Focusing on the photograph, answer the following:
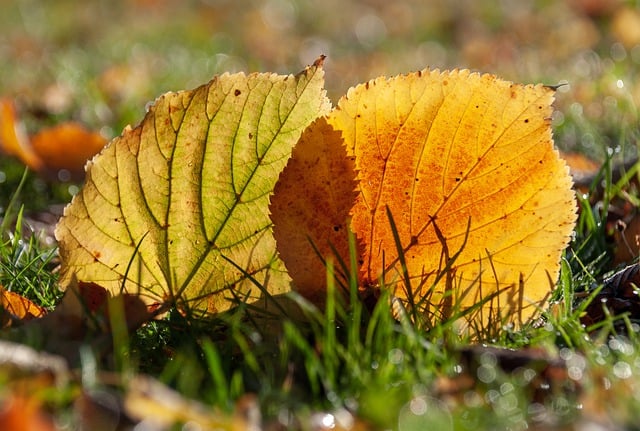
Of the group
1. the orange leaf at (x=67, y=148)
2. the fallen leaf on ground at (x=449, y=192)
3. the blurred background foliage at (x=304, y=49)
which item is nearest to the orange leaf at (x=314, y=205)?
the fallen leaf on ground at (x=449, y=192)

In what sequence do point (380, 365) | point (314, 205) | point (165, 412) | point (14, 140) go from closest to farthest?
1. point (165, 412)
2. point (380, 365)
3. point (314, 205)
4. point (14, 140)

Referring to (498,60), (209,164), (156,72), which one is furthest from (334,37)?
(209,164)

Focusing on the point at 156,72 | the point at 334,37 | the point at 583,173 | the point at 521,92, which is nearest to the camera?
the point at 521,92

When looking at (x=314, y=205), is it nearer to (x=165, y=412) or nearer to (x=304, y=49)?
(x=165, y=412)

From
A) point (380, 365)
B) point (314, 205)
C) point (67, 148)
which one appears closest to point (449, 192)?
point (314, 205)

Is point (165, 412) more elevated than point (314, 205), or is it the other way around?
point (314, 205)

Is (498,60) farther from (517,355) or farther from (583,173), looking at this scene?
(517,355)

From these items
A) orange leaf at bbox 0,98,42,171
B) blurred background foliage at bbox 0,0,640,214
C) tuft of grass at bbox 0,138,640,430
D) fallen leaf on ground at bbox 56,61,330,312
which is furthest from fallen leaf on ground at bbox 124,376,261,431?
orange leaf at bbox 0,98,42,171
